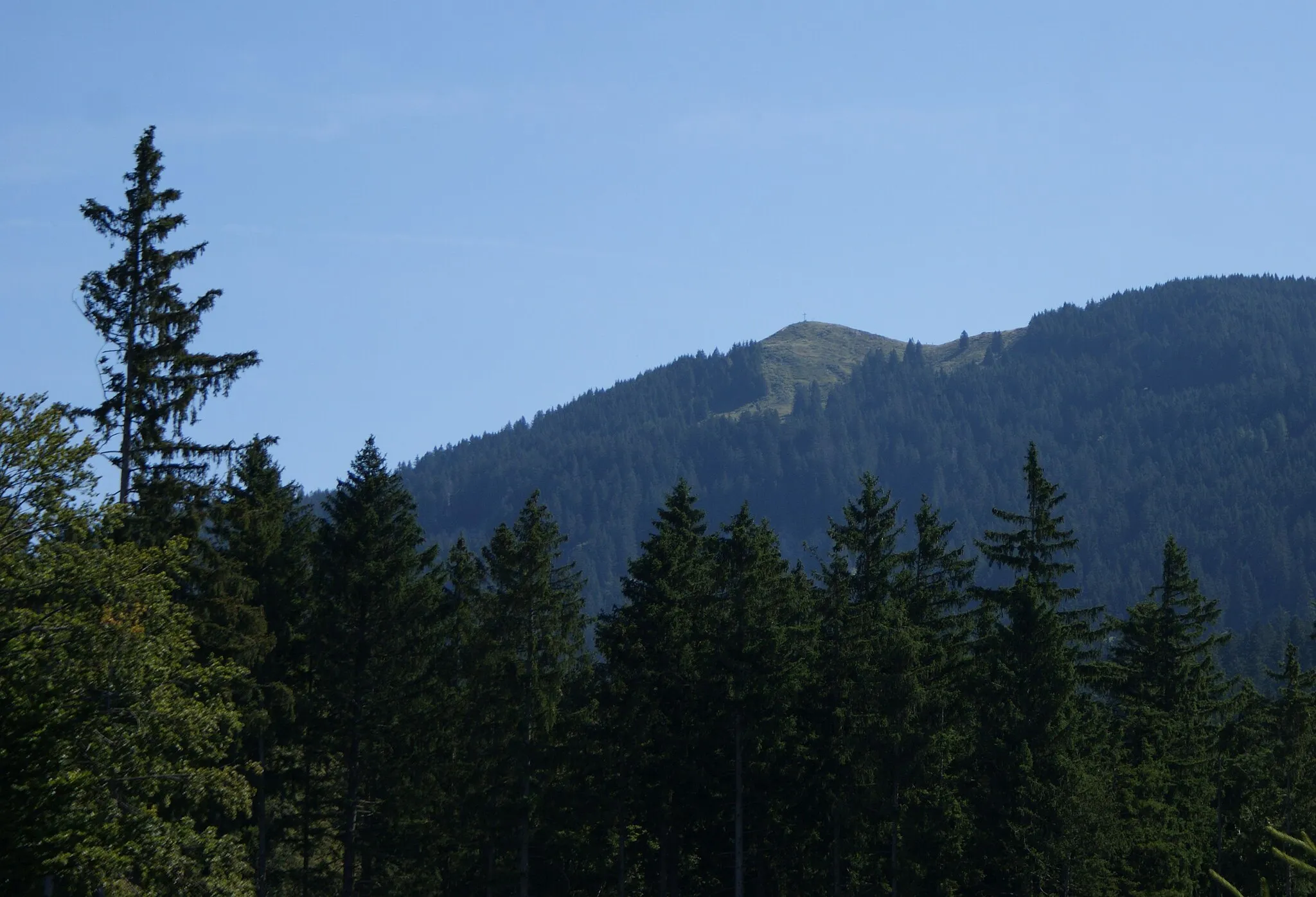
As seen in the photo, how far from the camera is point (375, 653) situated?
42.5m

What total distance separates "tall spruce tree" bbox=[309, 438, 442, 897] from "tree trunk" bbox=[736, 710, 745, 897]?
9.29 metres

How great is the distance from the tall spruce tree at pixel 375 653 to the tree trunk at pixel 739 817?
929 cm

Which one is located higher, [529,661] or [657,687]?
[529,661]

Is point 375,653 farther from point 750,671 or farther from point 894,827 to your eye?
point 894,827

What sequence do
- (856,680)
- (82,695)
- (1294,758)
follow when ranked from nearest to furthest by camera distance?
(82,695), (856,680), (1294,758)

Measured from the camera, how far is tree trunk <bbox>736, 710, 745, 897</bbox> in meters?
40.3

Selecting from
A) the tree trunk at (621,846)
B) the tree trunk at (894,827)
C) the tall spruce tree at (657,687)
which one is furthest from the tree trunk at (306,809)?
the tree trunk at (894,827)

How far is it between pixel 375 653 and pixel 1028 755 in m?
18.9

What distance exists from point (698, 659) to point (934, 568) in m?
9.62

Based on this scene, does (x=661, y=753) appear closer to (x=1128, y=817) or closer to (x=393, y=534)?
(x=393, y=534)

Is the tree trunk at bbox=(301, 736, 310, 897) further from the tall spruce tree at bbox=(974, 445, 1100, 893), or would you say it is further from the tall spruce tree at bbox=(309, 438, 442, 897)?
the tall spruce tree at bbox=(974, 445, 1100, 893)

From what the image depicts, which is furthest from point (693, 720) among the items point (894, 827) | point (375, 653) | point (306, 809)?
point (306, 809)

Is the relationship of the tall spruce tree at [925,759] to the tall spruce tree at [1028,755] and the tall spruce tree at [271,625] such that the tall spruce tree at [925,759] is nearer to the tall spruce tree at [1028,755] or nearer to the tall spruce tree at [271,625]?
the tall spruce tree at [1028,755]

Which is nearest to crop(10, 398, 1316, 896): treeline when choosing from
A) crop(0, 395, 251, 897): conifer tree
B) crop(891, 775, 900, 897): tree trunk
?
crop(891, 775, 900, 897): tree trunk
